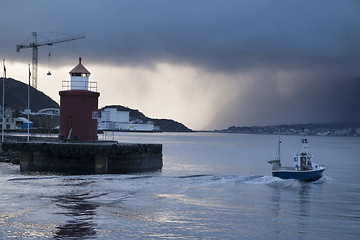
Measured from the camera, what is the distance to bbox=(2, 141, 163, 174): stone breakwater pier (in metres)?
43.3

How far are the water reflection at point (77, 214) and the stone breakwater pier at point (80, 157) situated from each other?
35.3 ft

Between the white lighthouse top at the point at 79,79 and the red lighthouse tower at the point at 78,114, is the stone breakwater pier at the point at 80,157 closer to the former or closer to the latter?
the red lighthouse tower at the point at 78,114

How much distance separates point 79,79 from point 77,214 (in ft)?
82.8

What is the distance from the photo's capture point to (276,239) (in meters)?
21.6

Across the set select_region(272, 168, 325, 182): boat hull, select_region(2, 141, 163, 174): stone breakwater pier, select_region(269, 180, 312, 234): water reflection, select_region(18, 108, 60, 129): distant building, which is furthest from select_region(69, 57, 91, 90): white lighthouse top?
select_region(18, 108, 60, 129): distant building

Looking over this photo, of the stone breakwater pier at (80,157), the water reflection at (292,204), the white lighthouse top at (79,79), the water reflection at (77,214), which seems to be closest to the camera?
the water reflection at (77,214)

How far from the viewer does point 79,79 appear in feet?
157

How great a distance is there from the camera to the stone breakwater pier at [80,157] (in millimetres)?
43312

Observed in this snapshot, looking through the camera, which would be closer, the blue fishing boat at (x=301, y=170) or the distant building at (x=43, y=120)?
the blue fishing boat at (x=301, y=170)

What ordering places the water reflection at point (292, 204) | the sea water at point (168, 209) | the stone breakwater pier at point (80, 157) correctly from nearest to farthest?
the sea water at point (168, 209)
the water reflection at point (292, 204)
the stone breakwater pier at point (80, 157)

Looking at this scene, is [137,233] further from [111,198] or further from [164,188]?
[164,188]

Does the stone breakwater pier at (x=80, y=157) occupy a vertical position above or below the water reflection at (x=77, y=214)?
above

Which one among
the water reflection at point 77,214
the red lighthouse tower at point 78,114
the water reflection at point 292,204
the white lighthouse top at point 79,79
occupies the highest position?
the white lighthouse top at point 79,79

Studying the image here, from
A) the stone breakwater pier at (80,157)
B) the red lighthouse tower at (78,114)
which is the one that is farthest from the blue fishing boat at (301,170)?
the red lighthouse tower at (78,114)
